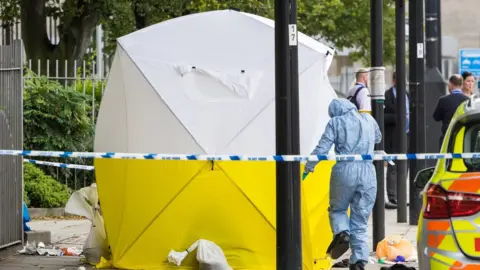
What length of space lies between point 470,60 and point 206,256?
62.5ft

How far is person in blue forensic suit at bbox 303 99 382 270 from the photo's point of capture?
9570 millimetres

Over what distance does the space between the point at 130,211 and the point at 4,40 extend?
16.6m

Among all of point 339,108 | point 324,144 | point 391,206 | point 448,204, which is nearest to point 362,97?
point 391,206

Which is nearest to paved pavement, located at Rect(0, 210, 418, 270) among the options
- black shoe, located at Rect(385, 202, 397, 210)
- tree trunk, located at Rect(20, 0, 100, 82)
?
black shoe, located at Rect(385, 202, 397, 210)

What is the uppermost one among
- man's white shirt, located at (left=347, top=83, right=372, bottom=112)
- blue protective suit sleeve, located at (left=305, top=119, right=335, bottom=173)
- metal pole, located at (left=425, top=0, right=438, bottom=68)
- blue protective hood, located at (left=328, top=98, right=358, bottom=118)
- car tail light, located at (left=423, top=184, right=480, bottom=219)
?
metal pole, located at (left=425, top=0, right=438, bottom=68)

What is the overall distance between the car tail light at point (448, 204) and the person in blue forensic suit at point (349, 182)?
2.60 metres

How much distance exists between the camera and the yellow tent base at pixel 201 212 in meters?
9.73

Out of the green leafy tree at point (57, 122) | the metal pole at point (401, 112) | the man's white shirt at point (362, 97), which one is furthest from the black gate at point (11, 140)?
the metal pole at point (401, 112)

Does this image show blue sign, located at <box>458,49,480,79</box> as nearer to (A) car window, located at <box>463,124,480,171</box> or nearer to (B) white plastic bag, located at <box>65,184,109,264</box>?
(B) white plastic bag, located at <box>65,184,109,264</box>

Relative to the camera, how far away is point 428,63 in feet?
64.4

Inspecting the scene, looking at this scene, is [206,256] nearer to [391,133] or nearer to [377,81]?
[377,81]

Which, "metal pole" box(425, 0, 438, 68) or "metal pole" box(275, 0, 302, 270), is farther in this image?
"metal pole" box(425, 0, 438, 68)

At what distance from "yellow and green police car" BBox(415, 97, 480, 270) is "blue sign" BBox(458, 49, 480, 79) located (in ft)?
67.5

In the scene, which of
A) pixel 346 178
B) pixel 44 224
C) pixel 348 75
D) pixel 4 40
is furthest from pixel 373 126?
pixel 348 75
